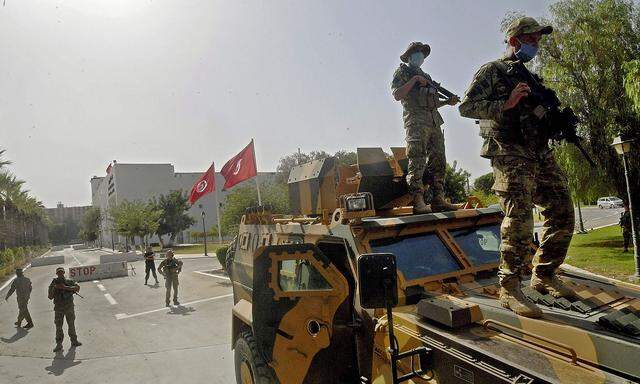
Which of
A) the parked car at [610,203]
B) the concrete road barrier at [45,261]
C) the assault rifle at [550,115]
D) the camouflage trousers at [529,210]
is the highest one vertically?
the assault rifle at [550,115]

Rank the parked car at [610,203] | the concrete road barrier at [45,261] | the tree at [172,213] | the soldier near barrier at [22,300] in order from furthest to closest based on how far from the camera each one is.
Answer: the tree at [172,213]
the parked car at [610,203]
the concrete road barrier at [45,261]
the soldier near barrier at [22,300]

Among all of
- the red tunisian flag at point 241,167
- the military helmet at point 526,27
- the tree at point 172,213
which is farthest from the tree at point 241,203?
the tree at point 172,213

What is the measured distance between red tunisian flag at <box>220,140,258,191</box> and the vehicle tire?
10.4 meters

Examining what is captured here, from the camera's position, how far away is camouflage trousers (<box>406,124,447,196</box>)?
523cm

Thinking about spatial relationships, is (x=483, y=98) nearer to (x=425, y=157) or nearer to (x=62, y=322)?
(x=425, y=157)

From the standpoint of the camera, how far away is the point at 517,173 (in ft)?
10.1

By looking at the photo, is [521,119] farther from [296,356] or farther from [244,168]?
[244,168]

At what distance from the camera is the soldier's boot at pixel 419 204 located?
4.71 metres

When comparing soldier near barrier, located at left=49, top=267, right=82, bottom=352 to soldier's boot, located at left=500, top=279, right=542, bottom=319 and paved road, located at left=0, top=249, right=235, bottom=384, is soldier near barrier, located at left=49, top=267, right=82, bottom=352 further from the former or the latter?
soldier's boot, located at left=500, top=279, right=542, bottom=319

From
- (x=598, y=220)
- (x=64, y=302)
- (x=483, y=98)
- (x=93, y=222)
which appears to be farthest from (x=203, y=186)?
(x=93, y=222)

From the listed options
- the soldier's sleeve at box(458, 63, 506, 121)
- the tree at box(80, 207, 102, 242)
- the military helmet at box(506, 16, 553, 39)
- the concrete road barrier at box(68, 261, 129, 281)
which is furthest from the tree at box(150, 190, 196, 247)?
the military helmet at box(506, 16, 553, 39)

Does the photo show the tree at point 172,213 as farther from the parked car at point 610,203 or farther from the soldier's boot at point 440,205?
the soldier's boot at point 440,205

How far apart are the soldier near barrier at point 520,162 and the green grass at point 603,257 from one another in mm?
10211

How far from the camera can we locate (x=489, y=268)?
3918 mm
